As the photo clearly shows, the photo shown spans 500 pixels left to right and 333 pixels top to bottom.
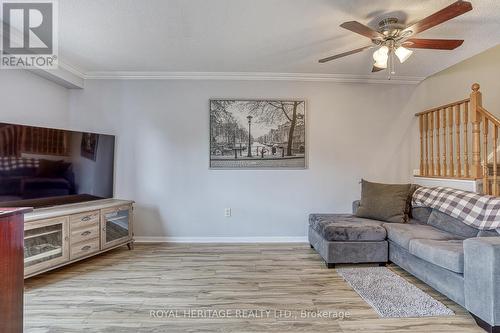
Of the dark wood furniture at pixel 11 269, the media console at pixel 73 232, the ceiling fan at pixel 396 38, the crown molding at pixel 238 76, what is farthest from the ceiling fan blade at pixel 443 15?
the media console at pixel 73 232

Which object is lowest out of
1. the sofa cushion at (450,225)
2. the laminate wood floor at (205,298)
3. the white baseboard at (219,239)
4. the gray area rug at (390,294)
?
the laminate wood floor at (205,298)

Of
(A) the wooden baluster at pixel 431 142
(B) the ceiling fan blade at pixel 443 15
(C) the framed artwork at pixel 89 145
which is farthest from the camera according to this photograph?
(A) the wooden baluster at pixel 431 142

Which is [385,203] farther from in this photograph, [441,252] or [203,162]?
[203,162]

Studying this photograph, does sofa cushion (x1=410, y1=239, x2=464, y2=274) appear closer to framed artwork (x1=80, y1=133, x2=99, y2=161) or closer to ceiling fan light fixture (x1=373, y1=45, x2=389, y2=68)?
ceiling fan light fixture (x1=373, y1=45, x2=389, y2=68)

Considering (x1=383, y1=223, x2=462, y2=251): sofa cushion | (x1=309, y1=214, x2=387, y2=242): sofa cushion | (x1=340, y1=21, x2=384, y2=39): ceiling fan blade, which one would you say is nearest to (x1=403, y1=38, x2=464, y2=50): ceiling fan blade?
(x1=340, y1=21, x2=384, y2=39): ceiling fan blade

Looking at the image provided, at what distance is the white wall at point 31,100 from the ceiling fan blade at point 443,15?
13.3ft

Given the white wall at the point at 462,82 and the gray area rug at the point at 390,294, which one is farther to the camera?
the white wall at the point at 462,82

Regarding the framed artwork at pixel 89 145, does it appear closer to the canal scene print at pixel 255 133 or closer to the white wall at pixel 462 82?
the canal scene print at pixel 255 133

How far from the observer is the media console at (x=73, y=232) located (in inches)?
106

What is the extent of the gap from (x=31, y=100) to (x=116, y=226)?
1847 mm

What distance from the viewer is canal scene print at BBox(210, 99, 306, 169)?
409 centimetres

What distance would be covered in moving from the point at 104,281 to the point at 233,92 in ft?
9.35

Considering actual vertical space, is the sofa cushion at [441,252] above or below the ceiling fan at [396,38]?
below

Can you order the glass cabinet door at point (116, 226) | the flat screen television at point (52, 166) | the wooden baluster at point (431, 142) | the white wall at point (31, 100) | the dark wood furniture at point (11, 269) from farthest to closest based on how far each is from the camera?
the wooden baluster at point (431, 142) < the glass cabinet door at point (116, 226) < the white wall at point (31, 100) < the flat screen television at point (52, 166) < the dark wood furniture at point (11, 269)
